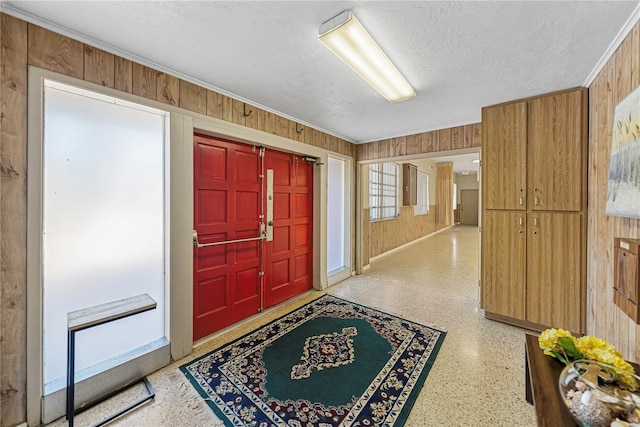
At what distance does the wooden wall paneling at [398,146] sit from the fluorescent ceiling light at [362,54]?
4.94ft

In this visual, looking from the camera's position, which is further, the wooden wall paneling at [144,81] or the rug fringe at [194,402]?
the wooden wall paneling at [144,81]

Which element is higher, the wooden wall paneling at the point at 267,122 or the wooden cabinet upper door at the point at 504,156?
the wooden wall paneling at the point at 267,122

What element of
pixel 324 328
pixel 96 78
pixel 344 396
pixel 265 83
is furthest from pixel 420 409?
pixel 96 78

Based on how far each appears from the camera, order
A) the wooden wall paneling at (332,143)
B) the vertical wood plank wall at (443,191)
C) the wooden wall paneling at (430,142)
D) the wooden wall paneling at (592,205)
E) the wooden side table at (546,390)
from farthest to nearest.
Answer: the vertical wood plank wall at (443,191) < the wooden wall paneling at (332,143) < the wooden wall paneling at (430,142) < the wooden wall paneling at (592,205) < the wooden side table at (546,390)

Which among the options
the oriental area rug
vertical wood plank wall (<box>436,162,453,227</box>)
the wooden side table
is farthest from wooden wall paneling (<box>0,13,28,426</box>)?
vertical wood plank wall (<box>436,162,453,227</box>)

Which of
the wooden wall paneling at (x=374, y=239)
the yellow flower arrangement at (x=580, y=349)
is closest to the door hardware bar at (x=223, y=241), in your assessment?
the yellow flower arrangement at (x=580, y=349)

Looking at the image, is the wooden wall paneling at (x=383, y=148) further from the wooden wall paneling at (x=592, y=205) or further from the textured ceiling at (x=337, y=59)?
the wooden wall paneling at (x=592, y=205)

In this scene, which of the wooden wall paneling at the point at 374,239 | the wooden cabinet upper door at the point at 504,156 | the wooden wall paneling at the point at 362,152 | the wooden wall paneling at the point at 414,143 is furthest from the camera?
the wooden wall paneling at the point at 374,239

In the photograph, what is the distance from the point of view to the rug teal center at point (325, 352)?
1.96 metres

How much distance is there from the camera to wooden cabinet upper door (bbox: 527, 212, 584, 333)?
2.30 meters

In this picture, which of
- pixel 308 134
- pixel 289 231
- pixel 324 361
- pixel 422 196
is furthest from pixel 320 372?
pixel 422 196

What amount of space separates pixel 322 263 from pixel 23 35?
3.39 meters

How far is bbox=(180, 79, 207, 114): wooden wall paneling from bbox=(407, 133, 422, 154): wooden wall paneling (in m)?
2.84

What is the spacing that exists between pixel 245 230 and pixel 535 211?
307 cm
